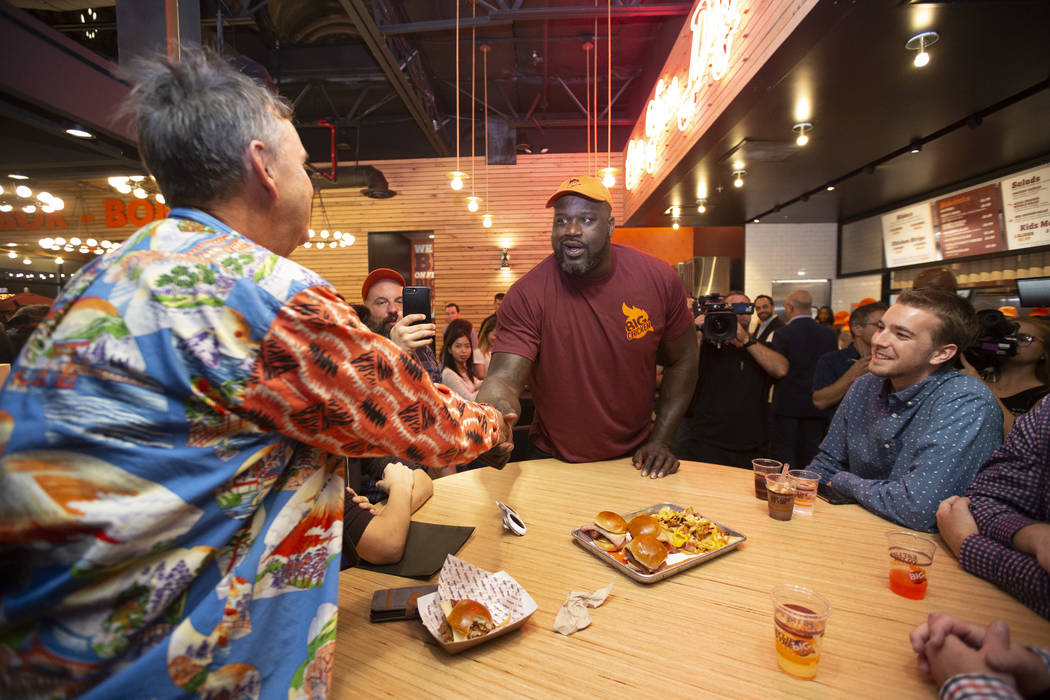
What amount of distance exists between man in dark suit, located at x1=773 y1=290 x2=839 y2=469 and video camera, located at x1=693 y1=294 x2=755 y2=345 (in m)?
1.28

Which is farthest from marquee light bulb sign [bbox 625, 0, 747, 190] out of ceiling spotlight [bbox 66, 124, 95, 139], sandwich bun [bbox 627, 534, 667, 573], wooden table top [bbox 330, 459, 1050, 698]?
ceiling spotlight [bbox 66, 124, 95, 139]

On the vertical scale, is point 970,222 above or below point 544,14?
below

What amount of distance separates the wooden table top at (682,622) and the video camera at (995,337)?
4.80 ft

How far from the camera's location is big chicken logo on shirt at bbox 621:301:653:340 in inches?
86.4

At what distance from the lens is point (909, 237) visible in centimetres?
672

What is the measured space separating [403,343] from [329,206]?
30.5 feet

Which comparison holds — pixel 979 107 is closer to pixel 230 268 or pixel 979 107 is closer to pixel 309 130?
pixel 230 268

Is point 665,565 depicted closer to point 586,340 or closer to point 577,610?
point 577,610

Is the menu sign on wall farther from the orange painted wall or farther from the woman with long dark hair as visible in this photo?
the woman with long dark hair

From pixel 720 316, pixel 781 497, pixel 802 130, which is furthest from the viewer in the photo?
pixel 802 130


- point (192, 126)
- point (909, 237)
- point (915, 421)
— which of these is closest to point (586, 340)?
point (915, 421)

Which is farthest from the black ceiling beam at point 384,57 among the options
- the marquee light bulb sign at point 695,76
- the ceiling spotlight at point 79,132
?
the marquee light bulb sign at point 695,76

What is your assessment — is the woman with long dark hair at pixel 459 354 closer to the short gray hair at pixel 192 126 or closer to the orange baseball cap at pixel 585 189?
the orange baseball cap at pixel 585 189

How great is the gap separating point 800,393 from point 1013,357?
1604 mm
